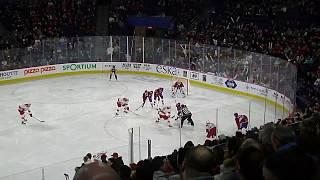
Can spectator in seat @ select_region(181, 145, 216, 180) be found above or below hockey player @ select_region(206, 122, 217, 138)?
above

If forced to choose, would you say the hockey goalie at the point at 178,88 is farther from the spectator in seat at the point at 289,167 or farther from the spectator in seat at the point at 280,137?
the spectator in seat at the point at 289,167

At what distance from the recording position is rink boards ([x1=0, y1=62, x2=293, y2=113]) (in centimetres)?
1828

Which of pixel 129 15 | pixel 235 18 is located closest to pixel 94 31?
pixel 129 15

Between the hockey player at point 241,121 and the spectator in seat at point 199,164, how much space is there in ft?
Result: 34.3

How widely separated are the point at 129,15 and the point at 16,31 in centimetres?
649

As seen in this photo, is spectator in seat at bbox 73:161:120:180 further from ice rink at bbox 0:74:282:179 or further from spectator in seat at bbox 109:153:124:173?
ice rink at bbox 0:74:282:179

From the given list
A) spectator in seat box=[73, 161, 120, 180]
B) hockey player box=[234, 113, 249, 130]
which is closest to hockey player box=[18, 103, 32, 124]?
hockey player box=[234, 113, 249, 130]

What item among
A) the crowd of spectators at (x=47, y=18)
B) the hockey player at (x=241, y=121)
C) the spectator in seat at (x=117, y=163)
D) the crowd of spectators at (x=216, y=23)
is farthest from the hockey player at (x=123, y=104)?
the crowd of spectators at (x=47, y=18)

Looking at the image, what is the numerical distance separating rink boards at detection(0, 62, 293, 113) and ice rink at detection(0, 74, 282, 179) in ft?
1.33

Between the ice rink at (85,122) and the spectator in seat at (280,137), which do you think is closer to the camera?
the spectator in seat at (280,137)

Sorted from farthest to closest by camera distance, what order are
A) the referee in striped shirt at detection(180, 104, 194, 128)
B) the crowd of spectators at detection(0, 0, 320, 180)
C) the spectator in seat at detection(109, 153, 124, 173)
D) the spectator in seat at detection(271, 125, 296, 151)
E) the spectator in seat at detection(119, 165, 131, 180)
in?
the crowd of spectators at detection(0, 0, 320, 180) → the referee in striped shirt at detection(180, 104, 194, 128) → the spectator in seat at detection(109, 153, 124, 173) → the spectator in seat at detection(119, 165, 131, 180) → the spectator in seat at detection(271, 125, 296, 151)

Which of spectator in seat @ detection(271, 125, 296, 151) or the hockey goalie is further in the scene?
the hockey goalie

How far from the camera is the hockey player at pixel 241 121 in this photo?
13.6 metres

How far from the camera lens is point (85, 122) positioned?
16.0 m
